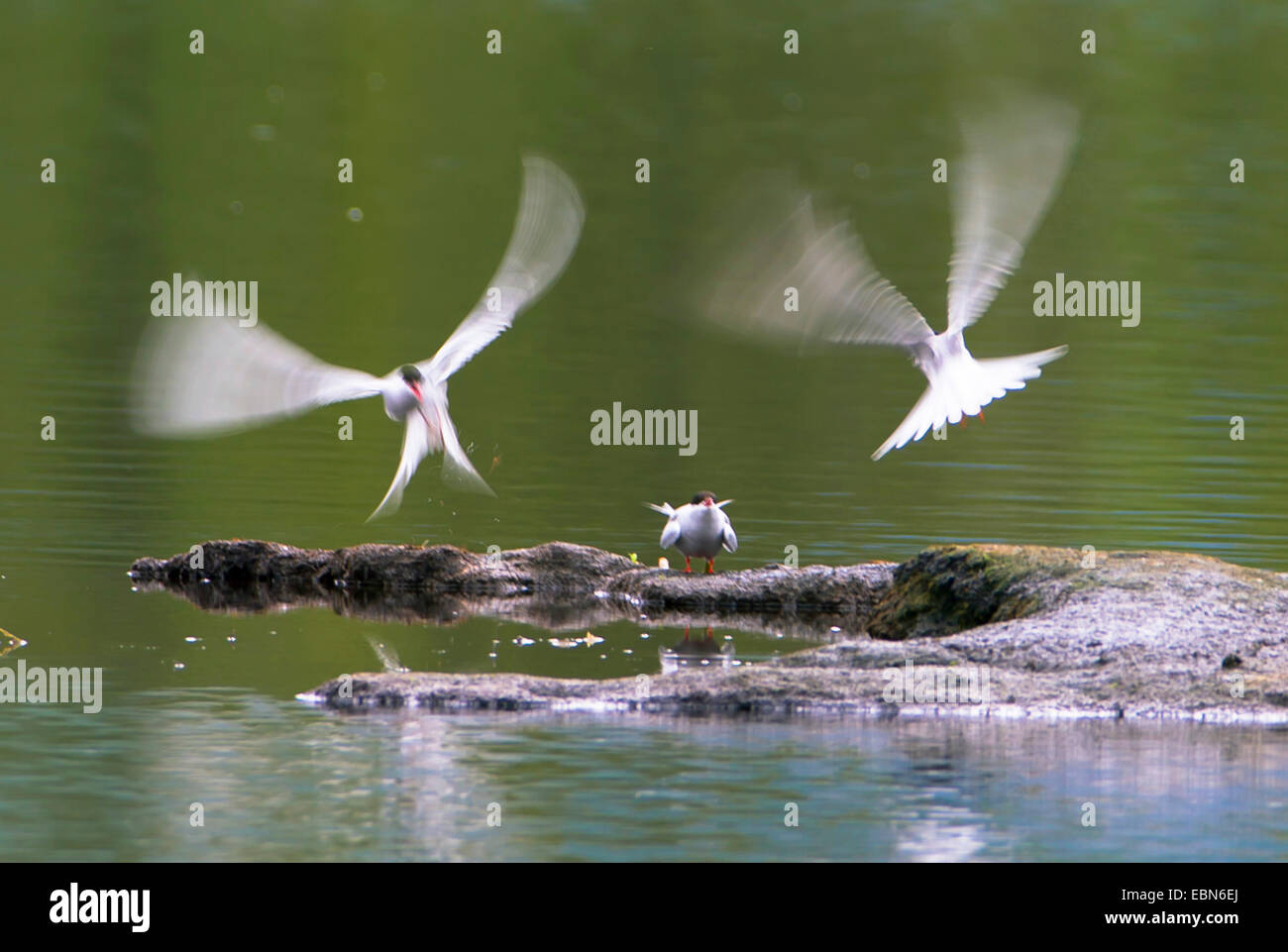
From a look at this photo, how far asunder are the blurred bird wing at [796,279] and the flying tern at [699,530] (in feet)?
10.2

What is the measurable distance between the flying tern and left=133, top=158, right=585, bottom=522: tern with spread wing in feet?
6.83

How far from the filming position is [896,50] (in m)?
63.4

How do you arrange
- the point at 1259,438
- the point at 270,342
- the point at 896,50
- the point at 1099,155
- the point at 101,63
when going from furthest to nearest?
the point at 896,50 → the point at 101,63 → the point at 1099,155 → the point at 1259,438 → the point at 270,342

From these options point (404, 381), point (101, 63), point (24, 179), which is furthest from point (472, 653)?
point (101, 63)

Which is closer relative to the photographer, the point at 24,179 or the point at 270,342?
the point at 270,342

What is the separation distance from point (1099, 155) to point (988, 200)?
3593 centimetres

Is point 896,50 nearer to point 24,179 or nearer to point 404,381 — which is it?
point 24,179

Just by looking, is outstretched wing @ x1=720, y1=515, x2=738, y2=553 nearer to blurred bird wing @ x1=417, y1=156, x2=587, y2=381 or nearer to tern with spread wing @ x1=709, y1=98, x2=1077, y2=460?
tern with spread wing @ x1=709, y1=98, x2=1077, y2=460

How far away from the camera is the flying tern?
60.5 feet

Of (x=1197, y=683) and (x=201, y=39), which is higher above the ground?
(x=201, y=39)

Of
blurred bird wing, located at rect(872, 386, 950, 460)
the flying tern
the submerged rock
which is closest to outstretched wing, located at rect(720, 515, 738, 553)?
the flying tern

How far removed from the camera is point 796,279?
15.3 metres

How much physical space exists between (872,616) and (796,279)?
319 centimetres

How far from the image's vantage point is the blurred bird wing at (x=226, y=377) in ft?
49.2
